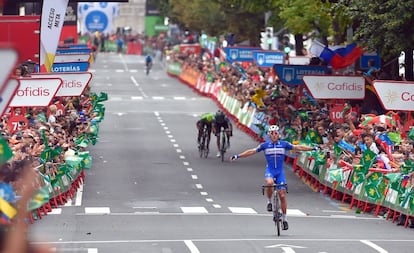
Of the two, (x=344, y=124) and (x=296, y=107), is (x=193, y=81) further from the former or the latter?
(x=344, y=124)

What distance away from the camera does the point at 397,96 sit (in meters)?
25.7

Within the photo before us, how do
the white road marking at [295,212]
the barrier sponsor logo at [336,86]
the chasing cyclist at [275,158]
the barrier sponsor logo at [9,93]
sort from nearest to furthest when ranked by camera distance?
the barrier sponsor logo at [9,93] → the chasing cyclist at [275,158] → the white road marking at [295,212] → the barrier sponsor logo at [336,86]

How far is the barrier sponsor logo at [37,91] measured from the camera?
85.7ft

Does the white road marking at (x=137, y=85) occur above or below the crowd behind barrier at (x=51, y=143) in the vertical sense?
below

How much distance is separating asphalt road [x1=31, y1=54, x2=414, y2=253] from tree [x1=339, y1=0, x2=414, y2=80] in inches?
143

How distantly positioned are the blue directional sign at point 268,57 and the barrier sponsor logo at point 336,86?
14980 millimetres

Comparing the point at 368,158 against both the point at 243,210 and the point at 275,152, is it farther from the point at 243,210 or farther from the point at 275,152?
the point at 275,152

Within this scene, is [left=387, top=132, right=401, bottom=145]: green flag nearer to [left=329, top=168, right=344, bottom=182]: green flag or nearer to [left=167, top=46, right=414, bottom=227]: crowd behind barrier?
[left=167, top=46, right=414, bottom=227]: crowd behind barrier

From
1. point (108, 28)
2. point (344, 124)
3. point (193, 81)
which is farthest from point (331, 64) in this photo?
point (108, 28)

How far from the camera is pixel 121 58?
4331 inches

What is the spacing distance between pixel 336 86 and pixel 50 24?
7.59 meters

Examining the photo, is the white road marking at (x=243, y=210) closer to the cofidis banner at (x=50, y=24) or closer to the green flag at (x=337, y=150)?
the green flag at (x=337, y=150)

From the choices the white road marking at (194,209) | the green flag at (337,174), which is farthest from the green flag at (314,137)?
the white road marking at (194,209)

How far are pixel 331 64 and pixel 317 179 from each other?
27.3 feet
